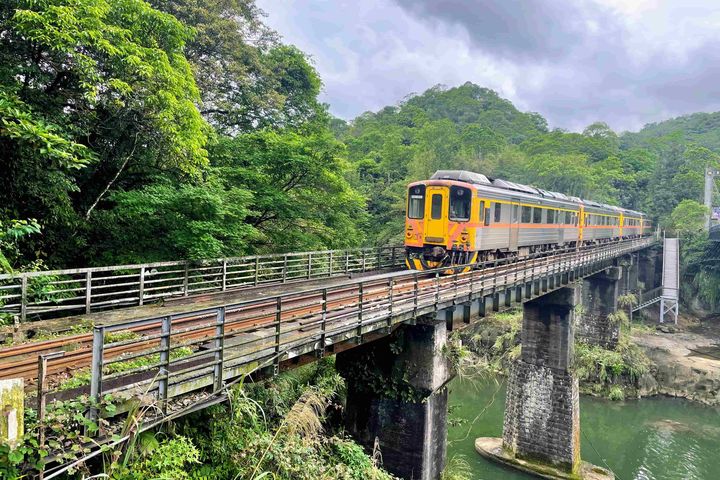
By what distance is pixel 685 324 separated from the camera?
39125 millimetres

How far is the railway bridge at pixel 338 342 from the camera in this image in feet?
17.0

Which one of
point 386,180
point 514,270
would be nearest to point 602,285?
point 386,180

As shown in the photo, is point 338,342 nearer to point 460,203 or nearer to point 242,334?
point 242,334

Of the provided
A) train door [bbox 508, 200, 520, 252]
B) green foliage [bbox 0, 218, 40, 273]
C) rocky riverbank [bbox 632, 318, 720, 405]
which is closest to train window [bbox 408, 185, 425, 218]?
train door [bbox 508, 200, 520, 252]

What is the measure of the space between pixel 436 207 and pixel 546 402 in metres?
10.1

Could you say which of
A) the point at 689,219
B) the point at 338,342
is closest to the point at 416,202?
the point at 338,342

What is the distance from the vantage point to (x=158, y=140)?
11.4m

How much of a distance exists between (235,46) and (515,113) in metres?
78.1

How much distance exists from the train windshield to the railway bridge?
220 centimetres

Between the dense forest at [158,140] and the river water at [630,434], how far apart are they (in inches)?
421

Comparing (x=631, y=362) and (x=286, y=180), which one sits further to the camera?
(x=631, y=362)

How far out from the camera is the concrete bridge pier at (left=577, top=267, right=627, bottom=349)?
3083 centimetres

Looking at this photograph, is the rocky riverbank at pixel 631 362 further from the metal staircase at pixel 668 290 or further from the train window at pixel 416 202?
the train window at pixel 416 202

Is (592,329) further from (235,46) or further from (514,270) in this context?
(235,46)
